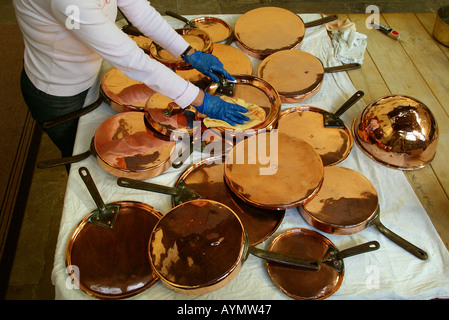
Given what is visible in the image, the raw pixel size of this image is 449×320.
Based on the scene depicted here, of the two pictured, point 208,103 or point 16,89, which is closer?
point 208,103

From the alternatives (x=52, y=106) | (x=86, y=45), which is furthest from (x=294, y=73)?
(x=52, y=106)

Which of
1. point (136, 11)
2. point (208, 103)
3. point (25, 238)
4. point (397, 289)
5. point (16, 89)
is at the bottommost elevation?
point (25, 238)

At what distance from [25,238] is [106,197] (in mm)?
→ 1253

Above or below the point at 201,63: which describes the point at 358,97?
below

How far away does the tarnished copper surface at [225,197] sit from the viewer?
45.7 inches

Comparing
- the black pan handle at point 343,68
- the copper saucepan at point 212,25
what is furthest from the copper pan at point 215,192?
the copper saucepan at point 212,25

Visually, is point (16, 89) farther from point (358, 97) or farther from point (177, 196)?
point (358, 97)

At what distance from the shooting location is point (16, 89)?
9.02 feet

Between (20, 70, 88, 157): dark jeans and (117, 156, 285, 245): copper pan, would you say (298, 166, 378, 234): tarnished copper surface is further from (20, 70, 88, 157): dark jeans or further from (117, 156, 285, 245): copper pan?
(20, 70, 88, 157): dark jeans

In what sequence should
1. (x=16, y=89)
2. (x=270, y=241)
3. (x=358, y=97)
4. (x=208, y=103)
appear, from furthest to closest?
(x=16, y=89), (x=358, y=97), (x=208, y=103), (x=270, y=241)

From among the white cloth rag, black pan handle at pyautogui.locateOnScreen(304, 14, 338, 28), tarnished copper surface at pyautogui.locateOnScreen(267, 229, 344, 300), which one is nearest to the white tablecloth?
tarnished copper surface at pyautogui.locateOnScreen(267, 229, 344, 300)

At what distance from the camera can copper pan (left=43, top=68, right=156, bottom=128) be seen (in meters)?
1.45

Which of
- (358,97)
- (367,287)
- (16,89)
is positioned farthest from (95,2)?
(16,89)

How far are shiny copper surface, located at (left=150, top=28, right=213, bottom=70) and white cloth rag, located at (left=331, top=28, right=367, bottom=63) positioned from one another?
0.66 m
